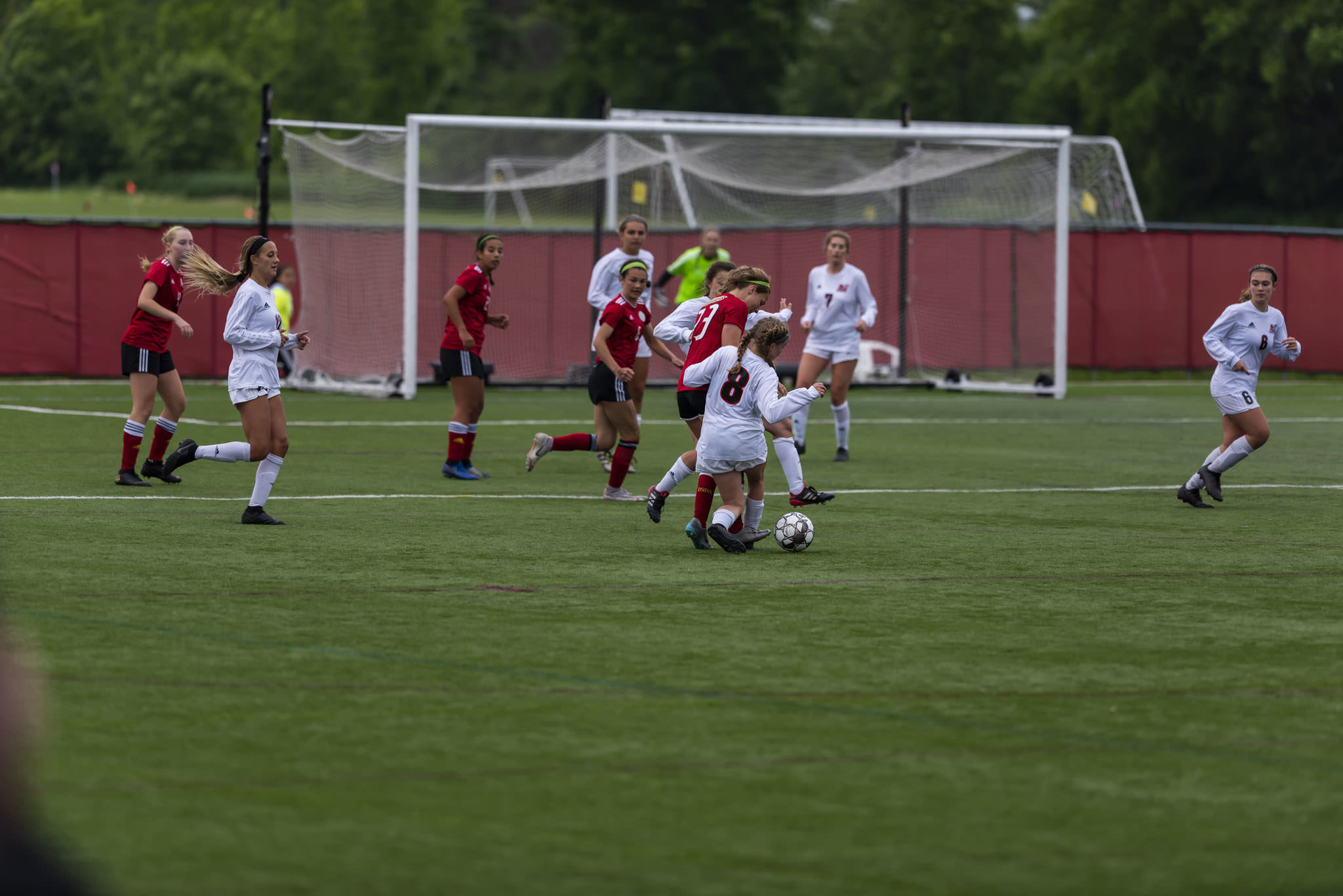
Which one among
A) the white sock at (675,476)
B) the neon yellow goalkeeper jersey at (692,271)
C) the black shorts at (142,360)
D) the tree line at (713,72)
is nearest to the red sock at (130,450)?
the black shorts at (142,360)

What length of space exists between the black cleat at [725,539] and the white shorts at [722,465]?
31 cm

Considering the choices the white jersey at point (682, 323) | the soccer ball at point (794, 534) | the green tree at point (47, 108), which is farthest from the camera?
the green tree at point (47, 108)

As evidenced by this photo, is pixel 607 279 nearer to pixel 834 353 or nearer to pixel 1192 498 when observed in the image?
pixel 834 353

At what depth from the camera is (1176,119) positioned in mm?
55844

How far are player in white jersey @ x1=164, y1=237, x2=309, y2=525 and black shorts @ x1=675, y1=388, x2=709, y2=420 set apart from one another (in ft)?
8.29

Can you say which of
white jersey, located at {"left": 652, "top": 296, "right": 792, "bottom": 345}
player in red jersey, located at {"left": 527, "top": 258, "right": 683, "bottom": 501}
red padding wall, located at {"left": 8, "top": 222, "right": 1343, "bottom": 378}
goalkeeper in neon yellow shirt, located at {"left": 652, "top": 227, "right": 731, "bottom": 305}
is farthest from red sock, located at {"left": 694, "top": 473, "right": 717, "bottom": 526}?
red padding wall, located at {"left": 8, "top": 222, "right": 1343, "bottom": 378}

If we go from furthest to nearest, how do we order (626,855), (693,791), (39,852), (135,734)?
1. (135,734)
2. (693,791)
3. (626,855)
4. (39,852)

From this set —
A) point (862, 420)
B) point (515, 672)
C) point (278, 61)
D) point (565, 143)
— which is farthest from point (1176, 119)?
point (278, 61)

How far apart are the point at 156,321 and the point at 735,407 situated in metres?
5.65

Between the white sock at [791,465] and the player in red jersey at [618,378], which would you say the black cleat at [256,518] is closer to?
the player in red jersey at [618,378]

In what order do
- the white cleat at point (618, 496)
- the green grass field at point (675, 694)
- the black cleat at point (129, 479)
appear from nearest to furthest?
the green grass field at point (675, 694), the white cleat at point (618, 496), the black cleat at point (129, 479)

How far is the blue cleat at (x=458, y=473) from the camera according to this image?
1473 centimetres

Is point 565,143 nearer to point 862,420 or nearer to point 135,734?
point 862,420

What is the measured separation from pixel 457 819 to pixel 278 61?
106129 mm
